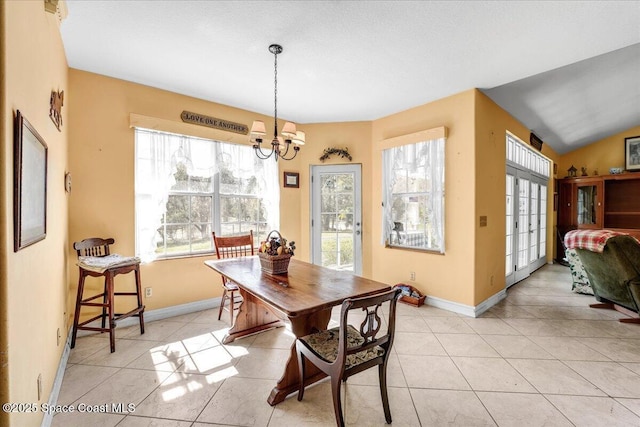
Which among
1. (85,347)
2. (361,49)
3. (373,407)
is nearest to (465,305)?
(373,407)

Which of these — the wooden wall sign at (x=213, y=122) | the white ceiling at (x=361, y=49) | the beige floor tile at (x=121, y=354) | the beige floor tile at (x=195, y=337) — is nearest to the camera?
the white ceiling at (x=361, y=49)

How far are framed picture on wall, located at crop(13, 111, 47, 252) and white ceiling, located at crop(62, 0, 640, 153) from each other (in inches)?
46.7

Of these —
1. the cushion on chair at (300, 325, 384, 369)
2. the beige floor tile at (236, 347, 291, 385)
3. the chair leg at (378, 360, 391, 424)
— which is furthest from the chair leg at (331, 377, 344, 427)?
the beige floor tile at (236, 347, 291, 385)

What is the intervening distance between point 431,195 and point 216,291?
10.2ft

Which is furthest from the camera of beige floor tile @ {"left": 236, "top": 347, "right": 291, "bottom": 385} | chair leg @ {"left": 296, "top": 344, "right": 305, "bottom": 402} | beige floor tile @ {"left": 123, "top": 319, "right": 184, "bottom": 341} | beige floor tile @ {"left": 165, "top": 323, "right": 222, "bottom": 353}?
beige floor tile @ {"left": 123, "top": 319, "right": 184, "bottom": 341}

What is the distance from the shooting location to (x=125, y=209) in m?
2.94

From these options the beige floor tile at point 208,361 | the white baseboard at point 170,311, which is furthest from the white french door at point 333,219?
the beige floor tile at point 208,361

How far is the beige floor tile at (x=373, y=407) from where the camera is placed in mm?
1636

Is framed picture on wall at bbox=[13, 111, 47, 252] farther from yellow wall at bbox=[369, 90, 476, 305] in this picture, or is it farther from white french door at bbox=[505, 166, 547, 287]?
white french door at bbox=[505, 166, 547, 287]

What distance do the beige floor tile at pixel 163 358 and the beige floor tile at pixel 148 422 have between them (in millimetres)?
496

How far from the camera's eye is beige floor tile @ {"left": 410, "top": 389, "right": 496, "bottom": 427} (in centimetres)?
163

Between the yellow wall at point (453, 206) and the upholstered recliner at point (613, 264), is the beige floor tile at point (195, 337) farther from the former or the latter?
the upholstered recliner at point (613, 264)

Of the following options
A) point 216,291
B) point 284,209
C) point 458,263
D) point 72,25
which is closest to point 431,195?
point 458,263

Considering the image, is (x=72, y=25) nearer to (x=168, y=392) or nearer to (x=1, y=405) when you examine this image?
(x=1, y=405)
